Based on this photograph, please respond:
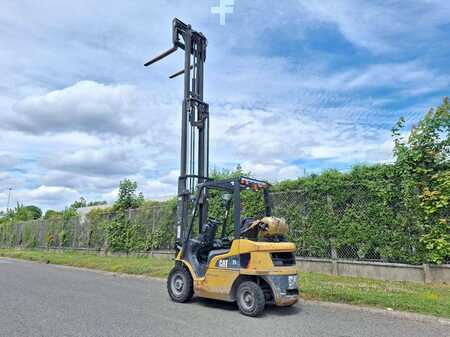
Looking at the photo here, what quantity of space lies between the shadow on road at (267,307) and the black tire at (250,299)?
1.28 feet

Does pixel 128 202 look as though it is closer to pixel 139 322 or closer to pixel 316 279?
pixel 316 279

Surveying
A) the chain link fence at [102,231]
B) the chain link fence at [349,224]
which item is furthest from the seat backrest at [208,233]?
the chain link fence at [102,231]

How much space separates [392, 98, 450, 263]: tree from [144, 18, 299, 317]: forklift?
3.92 metres

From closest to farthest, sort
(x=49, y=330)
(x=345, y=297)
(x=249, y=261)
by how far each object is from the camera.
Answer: (x=49, y=330) < (x=249, y=261) < (x=345, y=297)

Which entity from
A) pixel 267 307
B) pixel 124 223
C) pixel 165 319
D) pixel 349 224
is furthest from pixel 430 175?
pixel 124 223

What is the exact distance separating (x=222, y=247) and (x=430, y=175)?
5.47m

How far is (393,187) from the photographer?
9789mm

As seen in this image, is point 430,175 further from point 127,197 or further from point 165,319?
point 127,197

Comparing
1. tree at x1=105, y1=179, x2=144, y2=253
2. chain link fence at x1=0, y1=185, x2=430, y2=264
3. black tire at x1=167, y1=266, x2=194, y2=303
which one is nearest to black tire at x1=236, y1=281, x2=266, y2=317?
black tire at x1=167, y1=266, x2=194, y2=303

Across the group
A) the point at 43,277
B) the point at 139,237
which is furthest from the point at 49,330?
the point at 139,237

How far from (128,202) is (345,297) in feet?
46.9

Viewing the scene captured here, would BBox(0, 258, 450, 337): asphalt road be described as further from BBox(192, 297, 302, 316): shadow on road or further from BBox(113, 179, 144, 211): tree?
BBox(113, 179, 144, 211): tree

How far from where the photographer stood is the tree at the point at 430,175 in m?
8.87

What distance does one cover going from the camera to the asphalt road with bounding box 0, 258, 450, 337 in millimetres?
5652
